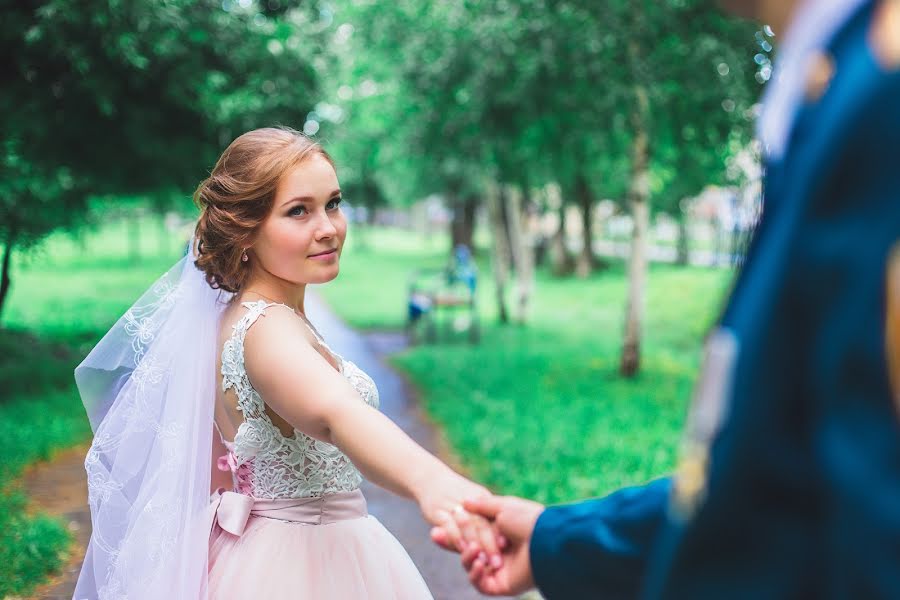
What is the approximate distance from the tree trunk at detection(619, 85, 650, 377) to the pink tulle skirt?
912cm

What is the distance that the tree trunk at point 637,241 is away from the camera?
437 inches

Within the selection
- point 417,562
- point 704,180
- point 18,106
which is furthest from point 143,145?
point 704,180

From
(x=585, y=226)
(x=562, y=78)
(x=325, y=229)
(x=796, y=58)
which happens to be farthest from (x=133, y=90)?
(x=585, y=226)

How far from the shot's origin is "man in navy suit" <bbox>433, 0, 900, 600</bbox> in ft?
2.82

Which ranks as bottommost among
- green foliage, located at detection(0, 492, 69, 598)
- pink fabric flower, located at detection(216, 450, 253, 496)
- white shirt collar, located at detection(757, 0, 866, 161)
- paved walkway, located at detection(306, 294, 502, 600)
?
paved walkway, located at detection(306, 294, 502, 600)

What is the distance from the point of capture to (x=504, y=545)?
5.94ft

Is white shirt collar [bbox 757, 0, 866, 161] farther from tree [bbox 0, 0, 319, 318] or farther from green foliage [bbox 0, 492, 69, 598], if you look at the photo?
tree [bbox 0, 0, 319, 318]

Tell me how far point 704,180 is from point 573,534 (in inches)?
473

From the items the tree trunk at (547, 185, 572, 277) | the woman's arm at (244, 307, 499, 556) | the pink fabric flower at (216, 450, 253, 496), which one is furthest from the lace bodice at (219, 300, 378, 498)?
the tree trunk at (547, 185, 572, 277)

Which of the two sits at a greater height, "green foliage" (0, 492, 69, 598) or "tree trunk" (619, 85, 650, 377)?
→ "tree trunk" (619, 85, 650, 377)

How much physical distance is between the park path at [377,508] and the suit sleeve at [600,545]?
1.65 meters

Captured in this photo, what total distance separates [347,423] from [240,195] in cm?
83

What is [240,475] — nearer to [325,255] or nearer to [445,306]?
[325,255]

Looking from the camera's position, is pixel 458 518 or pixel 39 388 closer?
pixel 458 518
